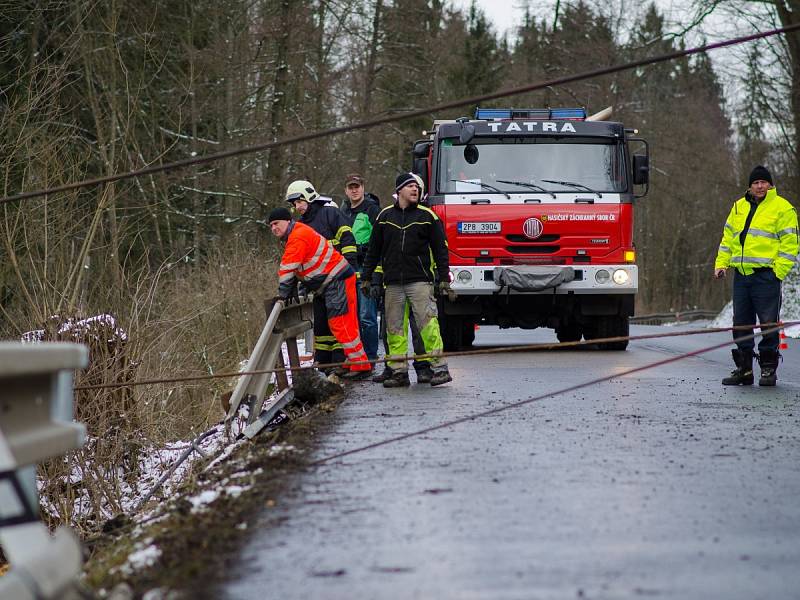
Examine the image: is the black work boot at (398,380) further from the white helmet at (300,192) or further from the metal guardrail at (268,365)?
the white helmet at (300,192)

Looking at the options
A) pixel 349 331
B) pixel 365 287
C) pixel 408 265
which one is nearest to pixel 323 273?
pixel 365 287

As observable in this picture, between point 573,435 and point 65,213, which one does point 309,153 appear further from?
point 573,435

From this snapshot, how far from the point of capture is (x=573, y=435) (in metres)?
7.65

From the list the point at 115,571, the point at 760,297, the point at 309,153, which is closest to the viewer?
the point at 115,571

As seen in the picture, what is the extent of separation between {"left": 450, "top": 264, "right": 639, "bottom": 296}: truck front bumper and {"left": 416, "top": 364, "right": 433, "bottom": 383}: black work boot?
353 cm

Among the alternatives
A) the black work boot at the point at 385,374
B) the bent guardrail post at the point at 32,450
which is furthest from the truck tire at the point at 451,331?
the bent guardrail post at the point at 32,450

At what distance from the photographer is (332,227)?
1271 cm

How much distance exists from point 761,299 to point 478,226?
441cm

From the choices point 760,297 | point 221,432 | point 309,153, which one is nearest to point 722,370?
point 760,297

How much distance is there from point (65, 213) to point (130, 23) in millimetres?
10660

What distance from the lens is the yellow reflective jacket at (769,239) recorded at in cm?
1121

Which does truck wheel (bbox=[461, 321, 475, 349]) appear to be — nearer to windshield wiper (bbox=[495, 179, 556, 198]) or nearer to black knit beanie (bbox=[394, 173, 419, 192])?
windshield wiper (bbox=[495, 179, 556, 198])

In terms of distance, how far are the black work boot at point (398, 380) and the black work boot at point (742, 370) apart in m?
2.94

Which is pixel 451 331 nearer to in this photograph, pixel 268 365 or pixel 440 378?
pixel 440 378
